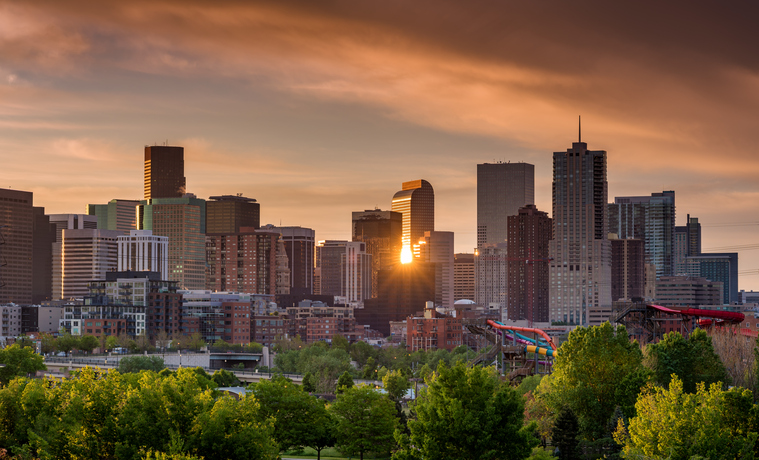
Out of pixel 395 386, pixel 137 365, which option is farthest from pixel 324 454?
pixel 137 365

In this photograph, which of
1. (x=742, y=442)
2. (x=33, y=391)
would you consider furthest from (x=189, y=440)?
(x=742, y=442)

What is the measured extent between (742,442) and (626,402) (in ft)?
84.2

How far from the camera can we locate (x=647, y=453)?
6906cm

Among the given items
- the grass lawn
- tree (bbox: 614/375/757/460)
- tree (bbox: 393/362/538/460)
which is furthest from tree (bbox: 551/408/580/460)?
the grass lawn

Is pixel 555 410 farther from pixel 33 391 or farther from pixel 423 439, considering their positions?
pixel 33 391

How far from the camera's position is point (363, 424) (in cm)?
10081

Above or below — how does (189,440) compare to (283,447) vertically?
above

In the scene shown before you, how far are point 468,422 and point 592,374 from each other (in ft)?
109

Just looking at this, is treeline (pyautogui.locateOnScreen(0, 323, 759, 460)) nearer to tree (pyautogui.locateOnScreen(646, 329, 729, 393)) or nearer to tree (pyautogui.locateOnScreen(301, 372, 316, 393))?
tree (pyautogui.locateOnScreen(646, 329, 729, 393))

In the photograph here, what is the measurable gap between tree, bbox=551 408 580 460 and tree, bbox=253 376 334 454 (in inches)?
981

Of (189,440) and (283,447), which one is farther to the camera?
(283,447)

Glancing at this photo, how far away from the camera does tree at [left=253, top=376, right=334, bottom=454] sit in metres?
103

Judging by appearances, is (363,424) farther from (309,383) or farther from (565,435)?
(309,383)

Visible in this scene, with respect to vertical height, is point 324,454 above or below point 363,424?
below
